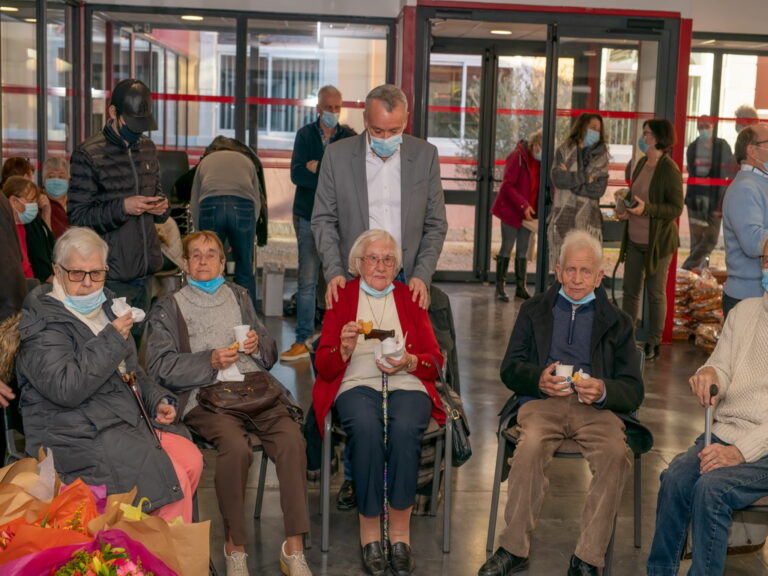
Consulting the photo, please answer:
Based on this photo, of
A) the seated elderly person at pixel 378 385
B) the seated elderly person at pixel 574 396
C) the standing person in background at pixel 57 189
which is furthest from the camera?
the standing person in background at pixel 57 189

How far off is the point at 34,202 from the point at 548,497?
3296mm

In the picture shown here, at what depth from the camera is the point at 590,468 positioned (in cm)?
401

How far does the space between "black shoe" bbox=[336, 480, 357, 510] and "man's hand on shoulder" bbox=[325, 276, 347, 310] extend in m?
0.82

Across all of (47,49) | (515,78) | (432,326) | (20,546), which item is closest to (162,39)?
(47,49)

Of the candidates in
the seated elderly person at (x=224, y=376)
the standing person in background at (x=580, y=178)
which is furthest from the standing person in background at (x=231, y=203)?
the seated elderly person at (x=224, y=376)

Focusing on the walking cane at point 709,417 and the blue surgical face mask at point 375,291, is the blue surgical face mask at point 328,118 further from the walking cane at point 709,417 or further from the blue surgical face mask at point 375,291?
the walking cane at point 709,417

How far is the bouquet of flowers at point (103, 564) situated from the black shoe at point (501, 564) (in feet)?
7.06

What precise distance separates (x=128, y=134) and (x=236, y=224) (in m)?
2.44

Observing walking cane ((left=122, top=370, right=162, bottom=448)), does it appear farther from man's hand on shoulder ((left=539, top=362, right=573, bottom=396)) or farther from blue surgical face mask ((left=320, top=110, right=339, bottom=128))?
blue surgical face mask ((left=320, top=110, right=339, bottom=128))

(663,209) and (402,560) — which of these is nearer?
(402,560)

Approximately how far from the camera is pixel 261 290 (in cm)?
982

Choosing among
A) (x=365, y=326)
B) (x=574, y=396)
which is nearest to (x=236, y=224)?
(x=365, y=326)

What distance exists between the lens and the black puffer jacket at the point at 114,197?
5.20 m

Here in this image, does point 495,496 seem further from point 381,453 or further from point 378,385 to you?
point 378,385
